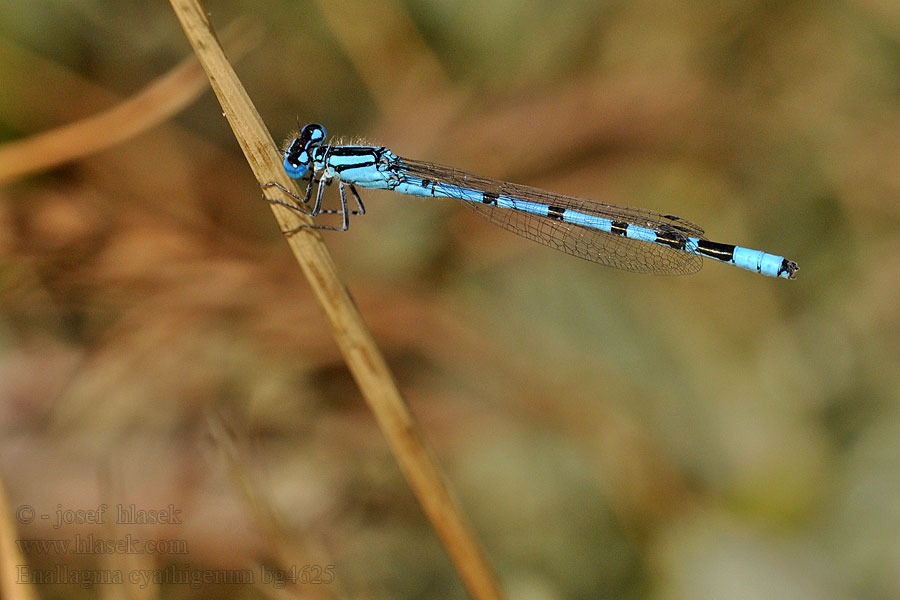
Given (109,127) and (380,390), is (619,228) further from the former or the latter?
(109,127)

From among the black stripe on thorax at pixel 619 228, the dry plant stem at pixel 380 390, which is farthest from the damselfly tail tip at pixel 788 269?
the dry plant stem at pixel 380 390

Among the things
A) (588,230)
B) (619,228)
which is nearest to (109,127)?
(588,230)

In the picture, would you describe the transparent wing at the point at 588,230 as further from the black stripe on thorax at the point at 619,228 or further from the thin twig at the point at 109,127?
the thin twig at the point at 109,127

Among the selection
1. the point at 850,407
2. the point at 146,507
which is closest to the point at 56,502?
the point at 146,507

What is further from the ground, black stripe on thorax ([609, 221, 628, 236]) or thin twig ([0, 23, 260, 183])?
thin twig ([0, 23, 260, 183])

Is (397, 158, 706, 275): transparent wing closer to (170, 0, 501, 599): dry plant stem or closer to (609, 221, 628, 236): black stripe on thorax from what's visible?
(609, 221, 628, 236): black stripe on thorax

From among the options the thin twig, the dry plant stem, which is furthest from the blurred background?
the dry plant stem

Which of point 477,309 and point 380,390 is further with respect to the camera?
point 477,309

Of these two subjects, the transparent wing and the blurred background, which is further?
the transparent wing
